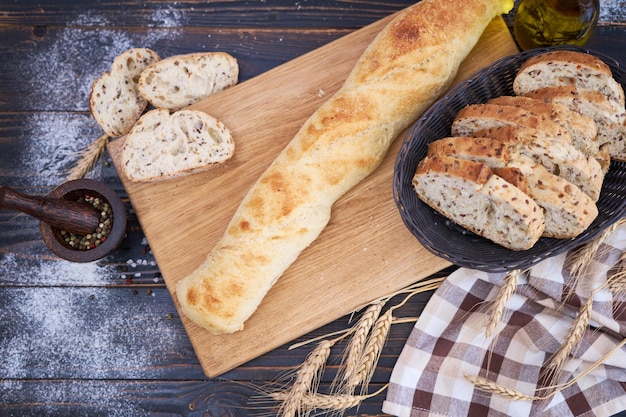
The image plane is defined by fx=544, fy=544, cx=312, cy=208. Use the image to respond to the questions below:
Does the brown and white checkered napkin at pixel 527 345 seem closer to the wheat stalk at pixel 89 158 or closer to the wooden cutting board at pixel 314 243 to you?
the wooden cutting board at pixel 314 243

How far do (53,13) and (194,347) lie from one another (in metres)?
1.97

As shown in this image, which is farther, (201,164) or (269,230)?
(201,164)

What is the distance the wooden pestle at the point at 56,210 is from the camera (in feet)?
7.64

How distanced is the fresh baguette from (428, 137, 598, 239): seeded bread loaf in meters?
0.40

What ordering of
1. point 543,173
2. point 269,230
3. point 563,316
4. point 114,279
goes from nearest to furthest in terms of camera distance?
point 543,173
point 269,230
point 563,316
point 114,279

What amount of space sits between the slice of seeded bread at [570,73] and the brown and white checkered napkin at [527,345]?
0.65m

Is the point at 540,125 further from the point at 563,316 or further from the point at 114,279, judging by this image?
the point at 114,279

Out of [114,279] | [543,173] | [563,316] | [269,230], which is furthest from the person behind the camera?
[114,279]

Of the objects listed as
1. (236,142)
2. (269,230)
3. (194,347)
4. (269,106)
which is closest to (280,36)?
(269,106)

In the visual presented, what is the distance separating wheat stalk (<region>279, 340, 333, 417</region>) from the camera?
2.54 m

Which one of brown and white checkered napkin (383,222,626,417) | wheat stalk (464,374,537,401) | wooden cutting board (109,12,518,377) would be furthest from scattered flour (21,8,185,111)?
wheat stalk (464,374,537,401)

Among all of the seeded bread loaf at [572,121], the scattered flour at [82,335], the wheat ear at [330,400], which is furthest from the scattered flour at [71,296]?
the seeded bread loaf at [572,121]

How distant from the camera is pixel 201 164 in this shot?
255 centimetres

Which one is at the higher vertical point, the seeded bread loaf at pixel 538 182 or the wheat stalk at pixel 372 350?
the seeded bread loaf at pixel 538 182
